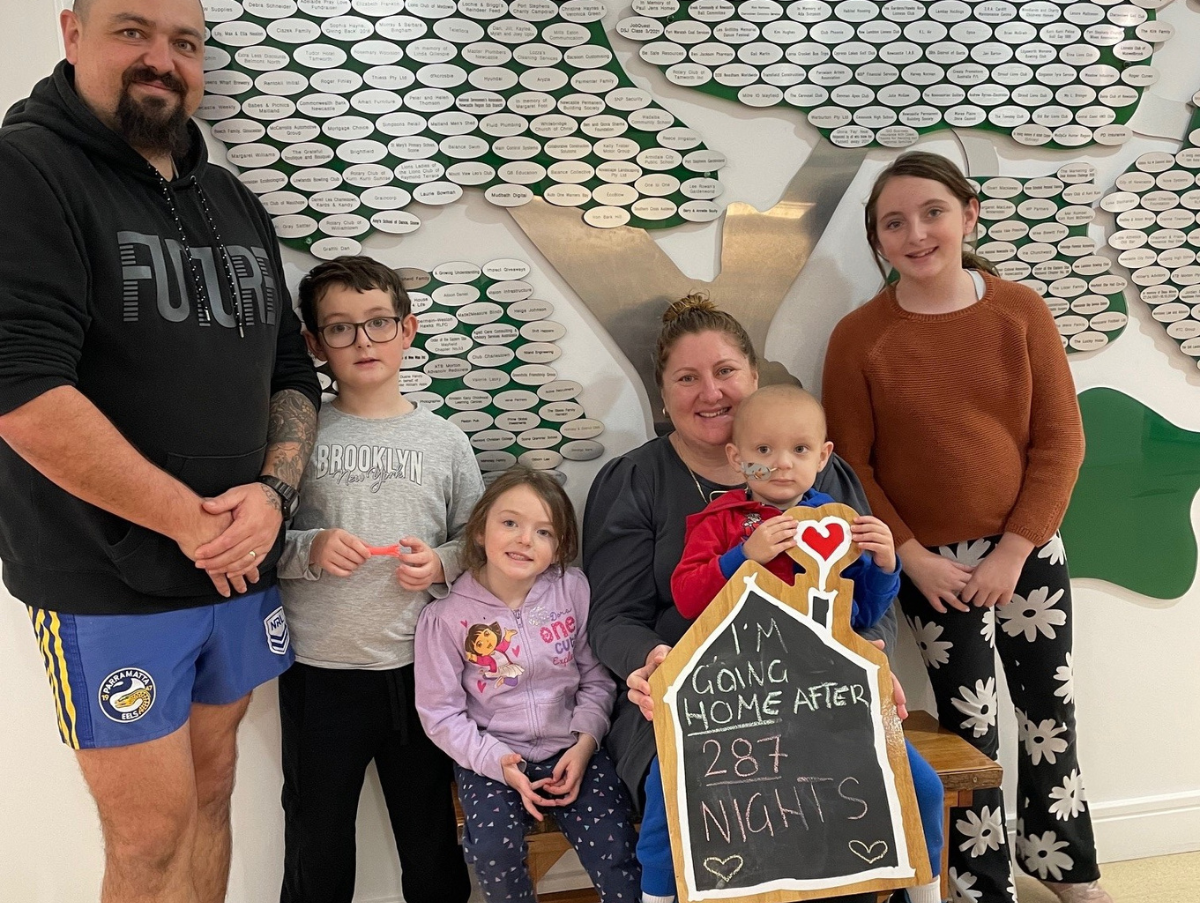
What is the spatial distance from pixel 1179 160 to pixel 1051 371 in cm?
81

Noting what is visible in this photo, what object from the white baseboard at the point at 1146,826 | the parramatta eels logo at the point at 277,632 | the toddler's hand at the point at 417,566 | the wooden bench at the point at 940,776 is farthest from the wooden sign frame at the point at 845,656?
the white baseboard at the point at 1146,826

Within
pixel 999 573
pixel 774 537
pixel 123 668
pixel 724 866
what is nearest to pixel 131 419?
pixel 123 668

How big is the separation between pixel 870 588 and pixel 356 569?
990mm

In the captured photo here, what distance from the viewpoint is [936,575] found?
1946mm

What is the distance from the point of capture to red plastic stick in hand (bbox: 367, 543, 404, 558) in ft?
5.74

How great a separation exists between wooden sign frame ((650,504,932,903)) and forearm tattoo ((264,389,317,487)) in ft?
2.51

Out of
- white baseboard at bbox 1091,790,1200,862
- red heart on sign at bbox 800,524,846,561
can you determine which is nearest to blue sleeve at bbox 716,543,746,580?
red heart on sign at bbox 800,524,846,561

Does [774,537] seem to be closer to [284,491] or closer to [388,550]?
[388,550]

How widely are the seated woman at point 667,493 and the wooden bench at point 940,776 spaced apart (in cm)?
20

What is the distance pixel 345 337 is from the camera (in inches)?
70.1

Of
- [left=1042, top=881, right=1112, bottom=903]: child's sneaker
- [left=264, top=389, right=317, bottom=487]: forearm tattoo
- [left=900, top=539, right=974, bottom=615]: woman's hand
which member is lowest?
[left=1042, top=881, right=1112, bottom=903]: child's sneaker

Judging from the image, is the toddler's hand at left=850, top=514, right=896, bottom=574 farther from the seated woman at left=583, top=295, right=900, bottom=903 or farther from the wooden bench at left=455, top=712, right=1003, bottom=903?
the wooden bench at left=455, top=712, right=1003, bottom=903

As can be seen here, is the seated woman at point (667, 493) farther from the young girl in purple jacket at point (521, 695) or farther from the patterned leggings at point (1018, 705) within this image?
the patterned leggings at point (1018, 705)

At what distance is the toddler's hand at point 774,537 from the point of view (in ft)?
4.91
